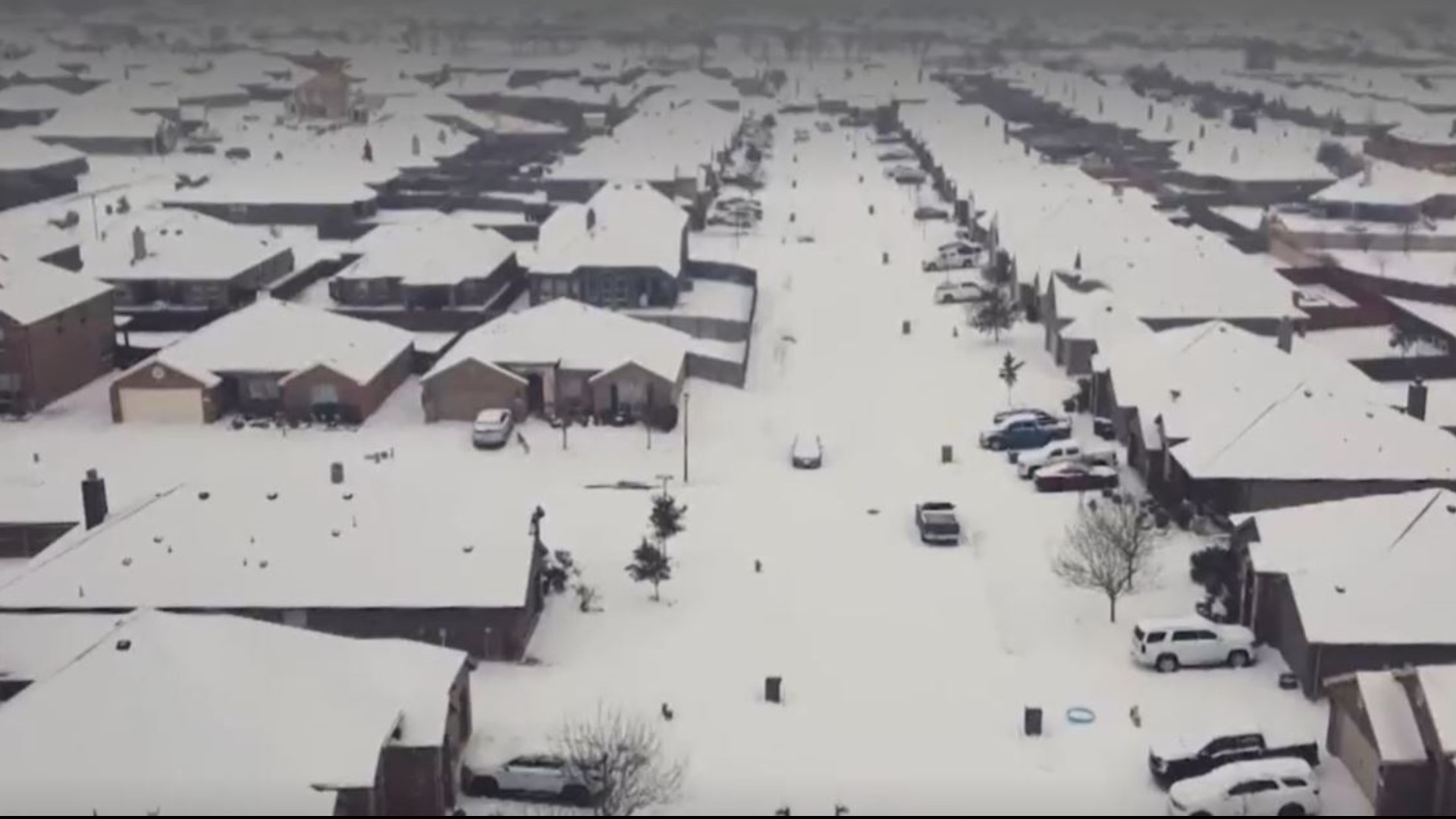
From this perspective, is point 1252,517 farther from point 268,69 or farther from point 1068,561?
point 268,69

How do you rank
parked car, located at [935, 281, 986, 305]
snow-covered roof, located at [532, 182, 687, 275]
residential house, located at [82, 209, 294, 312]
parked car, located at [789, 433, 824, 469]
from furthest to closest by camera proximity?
parked car, located at [935, 281, 986, 305]
snow-covered roof, located at [532, 182, 687, 275]
residential house, located at [82, 209, 294, 312]
parked car, located at [789, 433, 824, 469]

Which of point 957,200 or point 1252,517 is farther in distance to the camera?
point 957,200

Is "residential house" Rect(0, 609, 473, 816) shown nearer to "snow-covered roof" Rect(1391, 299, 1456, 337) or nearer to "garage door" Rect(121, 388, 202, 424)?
"garage door" Rect(121, 388, 202, 424)

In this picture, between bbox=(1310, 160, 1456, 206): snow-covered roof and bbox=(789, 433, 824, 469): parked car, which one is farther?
bbox=(1310, 160, 1456, 206): snow-covered roof

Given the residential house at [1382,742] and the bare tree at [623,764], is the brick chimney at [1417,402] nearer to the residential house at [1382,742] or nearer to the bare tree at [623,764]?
the residential house at [1382,742]

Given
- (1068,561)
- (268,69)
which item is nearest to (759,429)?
(1068,561)

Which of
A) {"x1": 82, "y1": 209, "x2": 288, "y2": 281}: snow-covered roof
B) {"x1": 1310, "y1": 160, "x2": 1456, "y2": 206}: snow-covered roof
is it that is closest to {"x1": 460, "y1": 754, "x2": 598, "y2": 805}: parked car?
{"x1": 82, "y1": 209, "x2": 288, "y2": 281}: snow-covered roof
